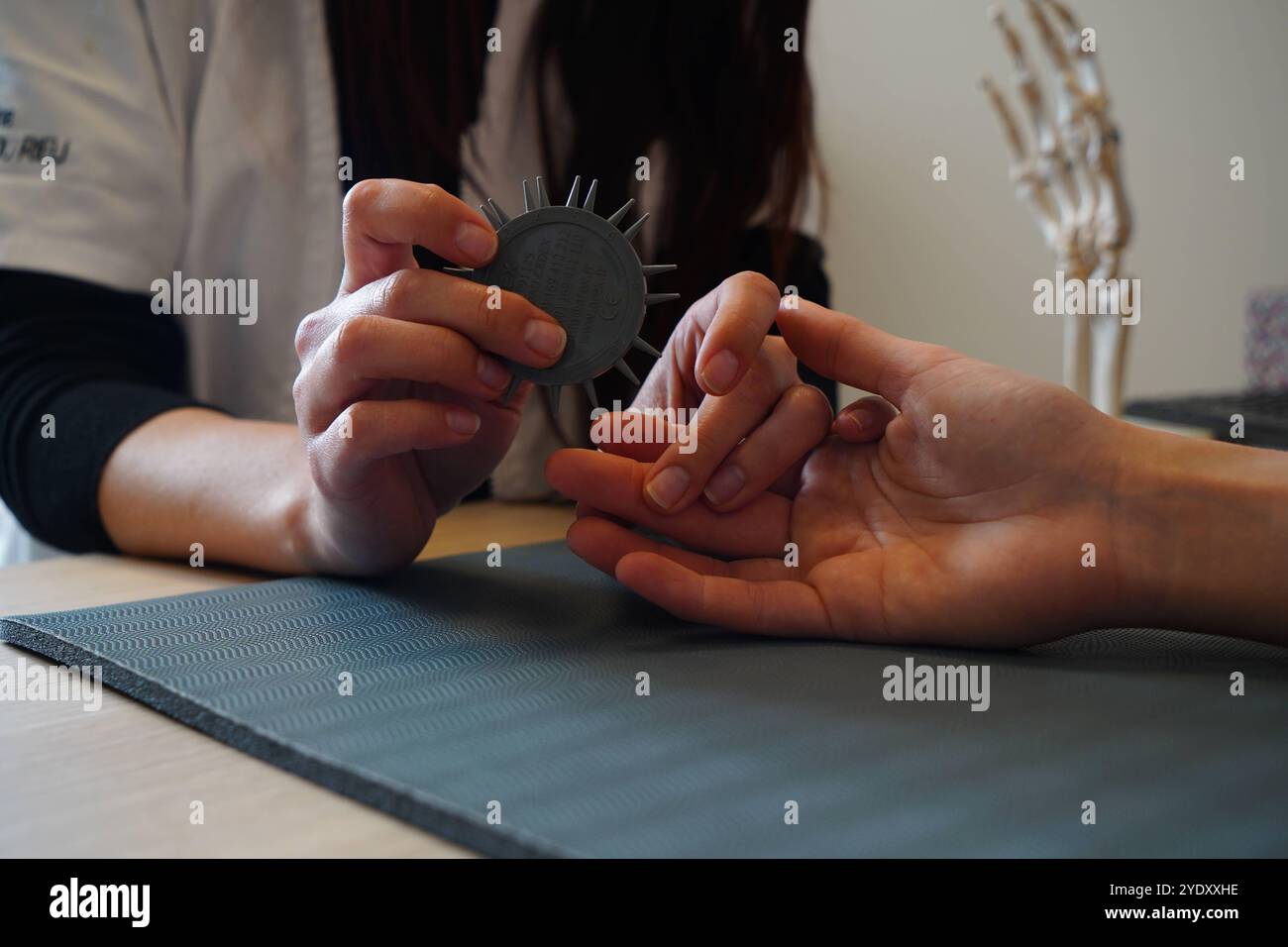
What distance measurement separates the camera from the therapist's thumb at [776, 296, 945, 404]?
0.67m

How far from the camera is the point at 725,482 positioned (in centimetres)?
67

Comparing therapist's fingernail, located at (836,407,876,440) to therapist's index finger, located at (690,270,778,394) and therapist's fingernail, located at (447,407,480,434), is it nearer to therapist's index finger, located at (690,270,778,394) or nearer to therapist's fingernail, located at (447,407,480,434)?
therapist's index finger, located at (690,270,778,394)

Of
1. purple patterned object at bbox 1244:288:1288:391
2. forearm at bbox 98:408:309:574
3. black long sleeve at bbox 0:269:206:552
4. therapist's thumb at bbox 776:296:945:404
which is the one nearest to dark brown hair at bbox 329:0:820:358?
black long sleeve at bbox 0:269:206:552

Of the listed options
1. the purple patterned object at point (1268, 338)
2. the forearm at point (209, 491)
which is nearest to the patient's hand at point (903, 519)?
the forearm at point (209, 491)

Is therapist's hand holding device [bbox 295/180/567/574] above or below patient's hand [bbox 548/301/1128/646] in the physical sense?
above

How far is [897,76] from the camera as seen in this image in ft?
8.27

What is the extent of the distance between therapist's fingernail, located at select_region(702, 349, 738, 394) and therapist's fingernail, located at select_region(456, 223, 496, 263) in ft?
0.47

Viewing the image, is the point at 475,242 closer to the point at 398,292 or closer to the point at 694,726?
the point at 398,292

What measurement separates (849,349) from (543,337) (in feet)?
0.67

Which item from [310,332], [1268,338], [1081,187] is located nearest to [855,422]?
[310,332]

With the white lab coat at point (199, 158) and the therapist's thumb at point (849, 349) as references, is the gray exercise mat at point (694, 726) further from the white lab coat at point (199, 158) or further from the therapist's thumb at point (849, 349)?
the white lab coat at point (199, 158)

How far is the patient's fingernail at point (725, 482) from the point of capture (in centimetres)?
67

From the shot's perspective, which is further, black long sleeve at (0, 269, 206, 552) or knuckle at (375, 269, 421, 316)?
black long sleeve at (0, 269, 206, 552)
